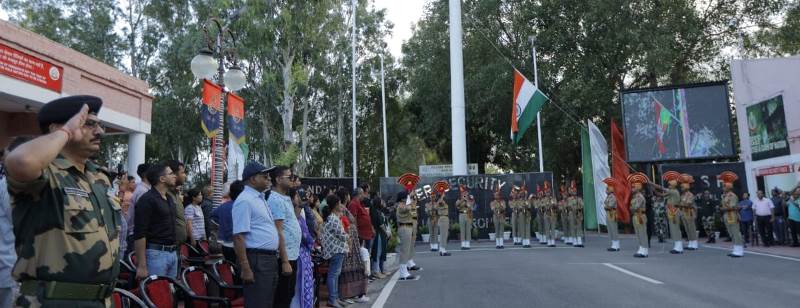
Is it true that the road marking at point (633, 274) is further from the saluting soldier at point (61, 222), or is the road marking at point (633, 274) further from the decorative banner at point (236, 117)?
the saluting soldier at point (61, 222)

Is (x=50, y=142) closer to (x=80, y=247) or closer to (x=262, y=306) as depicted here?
(x=80, y=247)

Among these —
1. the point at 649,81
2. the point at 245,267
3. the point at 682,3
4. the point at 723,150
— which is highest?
the point at 682,3

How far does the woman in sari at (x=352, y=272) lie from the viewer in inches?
338

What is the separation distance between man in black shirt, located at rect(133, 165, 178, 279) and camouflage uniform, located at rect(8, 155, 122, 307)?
2.76 metres

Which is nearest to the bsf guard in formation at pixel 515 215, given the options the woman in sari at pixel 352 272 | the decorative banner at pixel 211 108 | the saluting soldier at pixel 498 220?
the saluting soldier at pixel 498 220

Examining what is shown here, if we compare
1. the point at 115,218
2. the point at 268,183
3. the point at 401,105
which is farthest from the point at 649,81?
the point at 115,218

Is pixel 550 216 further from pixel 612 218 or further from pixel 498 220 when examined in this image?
pixel 612 218

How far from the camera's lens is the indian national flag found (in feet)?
71.6

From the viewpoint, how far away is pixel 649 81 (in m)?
29.8

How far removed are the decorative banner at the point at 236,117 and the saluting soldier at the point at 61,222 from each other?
7214mm

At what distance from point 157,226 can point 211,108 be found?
4357 mm

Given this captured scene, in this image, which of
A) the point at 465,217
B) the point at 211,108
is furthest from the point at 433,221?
the point at 211,108

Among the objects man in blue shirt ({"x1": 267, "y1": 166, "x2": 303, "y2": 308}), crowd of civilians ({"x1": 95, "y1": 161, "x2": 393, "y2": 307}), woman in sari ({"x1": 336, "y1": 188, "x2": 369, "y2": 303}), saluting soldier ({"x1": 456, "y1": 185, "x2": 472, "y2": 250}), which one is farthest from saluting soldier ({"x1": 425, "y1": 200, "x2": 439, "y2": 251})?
man in blue shirt ({"x1": 267, "y1": 166, "x2": 303, "y2": 308})

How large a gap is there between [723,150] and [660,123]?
2.55 metres
